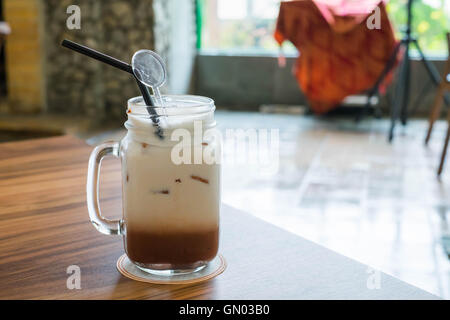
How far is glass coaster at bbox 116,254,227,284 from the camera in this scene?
1.66ft

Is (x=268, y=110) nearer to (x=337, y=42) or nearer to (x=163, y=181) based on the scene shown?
(x=337, y=42)

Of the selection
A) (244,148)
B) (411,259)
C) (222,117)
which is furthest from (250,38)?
(411,259)

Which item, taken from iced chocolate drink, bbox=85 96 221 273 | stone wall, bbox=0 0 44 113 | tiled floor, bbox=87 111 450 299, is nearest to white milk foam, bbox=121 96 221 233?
iced chocolate drink, bbox=85 96 221 273

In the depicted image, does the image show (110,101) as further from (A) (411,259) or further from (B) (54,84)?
(A) (411,259)

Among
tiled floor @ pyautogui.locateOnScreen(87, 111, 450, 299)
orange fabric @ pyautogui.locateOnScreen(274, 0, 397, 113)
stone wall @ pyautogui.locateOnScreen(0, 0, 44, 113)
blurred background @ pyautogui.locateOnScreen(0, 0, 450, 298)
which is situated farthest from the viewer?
stone wall @ pyautogui.locateOnScreen(0, 0, 44, 113)

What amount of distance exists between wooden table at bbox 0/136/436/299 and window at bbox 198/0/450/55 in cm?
395

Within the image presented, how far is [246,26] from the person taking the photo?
15.1 feet

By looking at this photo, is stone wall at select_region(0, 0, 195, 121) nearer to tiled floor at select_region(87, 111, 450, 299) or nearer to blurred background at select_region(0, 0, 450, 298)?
blurred background at select_region(0, 0, 450, 298)

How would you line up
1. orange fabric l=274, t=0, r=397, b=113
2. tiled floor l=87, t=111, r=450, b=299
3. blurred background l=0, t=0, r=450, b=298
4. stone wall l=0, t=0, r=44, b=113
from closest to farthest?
tiled floor l=87, t=111, r=450, b=299
blurred background l=0, t=0, r=450, b=298
orange fabric l=274, t=0, r=397, b=113
stone wall l=0, t=0, r=44, b=113

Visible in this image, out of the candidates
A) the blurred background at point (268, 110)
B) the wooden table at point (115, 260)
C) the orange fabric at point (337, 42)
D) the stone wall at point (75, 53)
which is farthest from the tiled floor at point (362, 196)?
the wooden table at point (115, 260)

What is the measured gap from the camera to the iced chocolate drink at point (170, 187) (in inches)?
19.5

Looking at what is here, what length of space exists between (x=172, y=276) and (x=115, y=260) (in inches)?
2.6

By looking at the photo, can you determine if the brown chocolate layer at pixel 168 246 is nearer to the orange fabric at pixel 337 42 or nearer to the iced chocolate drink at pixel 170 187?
the iced chocolate drink at pixel 170 187

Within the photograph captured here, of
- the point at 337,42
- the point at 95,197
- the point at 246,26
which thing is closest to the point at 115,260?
the point at 95,197
